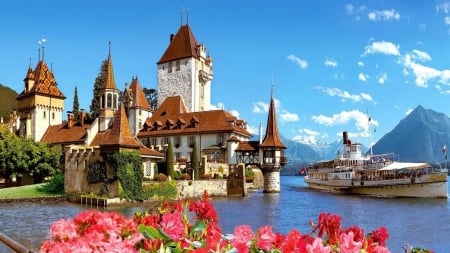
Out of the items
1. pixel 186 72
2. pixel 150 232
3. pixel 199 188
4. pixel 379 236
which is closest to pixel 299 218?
pixel 199 188

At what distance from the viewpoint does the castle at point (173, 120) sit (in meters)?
51.9

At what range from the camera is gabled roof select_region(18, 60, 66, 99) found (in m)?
61.3

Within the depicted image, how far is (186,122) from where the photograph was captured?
198 ft

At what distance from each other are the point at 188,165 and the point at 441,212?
2623 cm

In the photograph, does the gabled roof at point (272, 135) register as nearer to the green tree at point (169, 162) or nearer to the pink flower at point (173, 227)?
the green tree at point (169, 162)

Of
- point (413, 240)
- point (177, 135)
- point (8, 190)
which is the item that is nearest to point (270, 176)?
point (177, 135)

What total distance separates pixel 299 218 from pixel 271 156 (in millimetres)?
24598

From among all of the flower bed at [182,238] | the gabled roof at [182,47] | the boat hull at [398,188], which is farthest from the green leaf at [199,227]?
the gabled roof at [182,47]

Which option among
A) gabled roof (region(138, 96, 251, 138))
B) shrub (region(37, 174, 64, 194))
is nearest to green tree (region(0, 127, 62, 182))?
shrub (region(37, 174, 64, 194))

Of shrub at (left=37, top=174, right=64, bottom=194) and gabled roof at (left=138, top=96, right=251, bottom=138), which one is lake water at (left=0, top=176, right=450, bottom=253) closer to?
shrub at (left=37, top=174, right=64, bottom=194)

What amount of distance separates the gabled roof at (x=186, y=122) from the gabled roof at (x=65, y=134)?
8.03 metres

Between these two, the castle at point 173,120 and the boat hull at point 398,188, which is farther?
the castle at point 173,120

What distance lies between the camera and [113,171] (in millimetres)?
35500

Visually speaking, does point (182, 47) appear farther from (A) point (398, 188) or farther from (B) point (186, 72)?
(A) point (398, 188)
